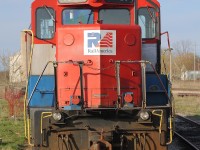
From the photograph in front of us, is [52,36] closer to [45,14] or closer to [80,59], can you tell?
[45,14]

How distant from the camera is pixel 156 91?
8.37 metres

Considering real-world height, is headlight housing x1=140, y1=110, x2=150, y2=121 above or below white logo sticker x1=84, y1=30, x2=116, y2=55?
below

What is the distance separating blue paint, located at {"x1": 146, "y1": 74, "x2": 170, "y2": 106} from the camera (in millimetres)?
8375

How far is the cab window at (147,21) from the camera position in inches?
340

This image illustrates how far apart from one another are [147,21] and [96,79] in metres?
1.92

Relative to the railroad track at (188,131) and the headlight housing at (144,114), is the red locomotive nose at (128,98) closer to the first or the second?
the headlight housing at (144,114)

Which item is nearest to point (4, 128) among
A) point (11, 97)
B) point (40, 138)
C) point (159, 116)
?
point (11, 97)

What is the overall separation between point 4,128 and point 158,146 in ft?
27.2

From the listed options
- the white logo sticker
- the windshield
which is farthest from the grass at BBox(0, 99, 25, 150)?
the white logo sticker

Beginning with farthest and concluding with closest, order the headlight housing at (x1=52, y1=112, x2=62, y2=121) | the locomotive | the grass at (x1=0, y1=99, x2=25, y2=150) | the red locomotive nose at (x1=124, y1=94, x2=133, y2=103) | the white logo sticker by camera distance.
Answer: the grass at (x1=0, y1=99, x2=25, y2=150) < the white logo sticker < the red locomotive nose at (x1=124, y1=94, x2=133, y2=103) < the locomotive < the headlight housing at (x1=52, y1=112, x2=62, y2=121)

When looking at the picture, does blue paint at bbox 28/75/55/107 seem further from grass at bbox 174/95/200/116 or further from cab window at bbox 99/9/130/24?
grass at bbox 174/95/200/116

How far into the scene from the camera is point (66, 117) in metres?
7.12

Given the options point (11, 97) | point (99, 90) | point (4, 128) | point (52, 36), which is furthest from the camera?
point (11, 97)

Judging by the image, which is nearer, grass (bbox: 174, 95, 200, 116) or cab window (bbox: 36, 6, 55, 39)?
cab window (bbox: 36, 6, 55, 39)
